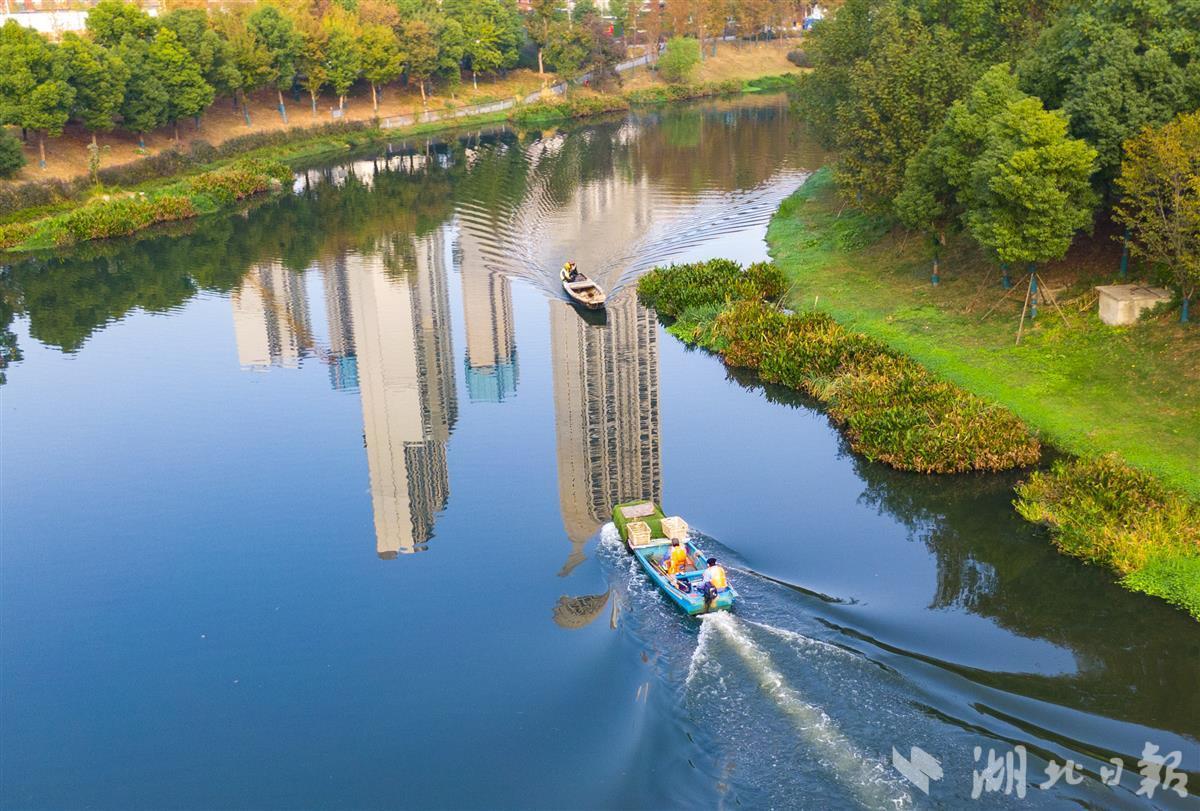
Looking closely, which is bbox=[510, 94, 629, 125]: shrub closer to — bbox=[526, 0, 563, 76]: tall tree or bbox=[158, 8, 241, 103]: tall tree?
bbox=[526, 0, 563, 76]: tall tree

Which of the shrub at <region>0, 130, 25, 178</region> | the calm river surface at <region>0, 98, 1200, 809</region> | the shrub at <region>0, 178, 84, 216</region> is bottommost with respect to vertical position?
the calm river surface at <region>0, 98, 1200, 809</region>

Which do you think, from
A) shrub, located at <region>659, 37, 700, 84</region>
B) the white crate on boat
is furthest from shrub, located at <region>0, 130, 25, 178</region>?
shrub, located at <region>659, 37, 700, 84</region>

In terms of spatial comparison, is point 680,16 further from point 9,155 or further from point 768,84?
point 9,155

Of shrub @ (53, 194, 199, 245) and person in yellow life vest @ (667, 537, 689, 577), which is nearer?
person in yellow life vest @ (667, 537, 689, 577)

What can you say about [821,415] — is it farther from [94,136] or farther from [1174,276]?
[94,136]

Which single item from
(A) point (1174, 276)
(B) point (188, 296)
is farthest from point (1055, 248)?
(B) point (188, 296)
